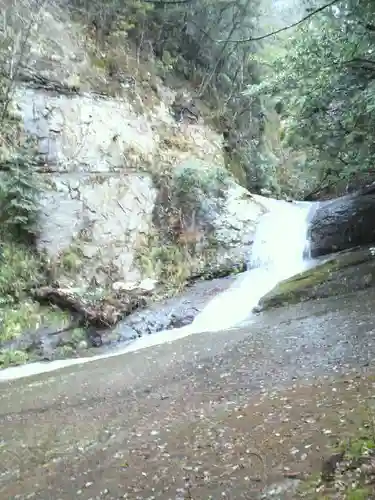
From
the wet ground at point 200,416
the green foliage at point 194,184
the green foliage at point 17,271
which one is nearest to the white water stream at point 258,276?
the wet ground at point 200,416

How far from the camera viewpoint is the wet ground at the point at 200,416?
10.5 feet

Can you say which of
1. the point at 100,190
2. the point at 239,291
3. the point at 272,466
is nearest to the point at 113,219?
the point at 100,190

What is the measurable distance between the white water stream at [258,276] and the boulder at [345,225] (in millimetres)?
550

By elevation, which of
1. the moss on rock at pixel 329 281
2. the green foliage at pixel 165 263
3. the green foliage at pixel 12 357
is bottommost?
the green foliage at pixel 12 357

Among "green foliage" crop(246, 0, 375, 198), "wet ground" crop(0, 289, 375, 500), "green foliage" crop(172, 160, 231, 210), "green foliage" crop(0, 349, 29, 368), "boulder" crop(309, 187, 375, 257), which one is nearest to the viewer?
"wet ground" crop(0, 289, 375, 500)

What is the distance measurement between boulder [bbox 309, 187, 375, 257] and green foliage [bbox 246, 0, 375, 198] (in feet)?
4.85

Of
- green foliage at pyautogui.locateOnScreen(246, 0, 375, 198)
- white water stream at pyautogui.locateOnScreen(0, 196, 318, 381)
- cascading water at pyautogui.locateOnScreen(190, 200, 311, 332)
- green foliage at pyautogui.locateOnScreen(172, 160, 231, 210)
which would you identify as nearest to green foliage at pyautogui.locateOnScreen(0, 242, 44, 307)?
white water stream at pyautogui.locateOnScreen(0, 196, 318, 381)

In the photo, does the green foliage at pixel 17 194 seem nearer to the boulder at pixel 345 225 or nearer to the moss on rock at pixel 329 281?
the moss on rock at pixel 329 281

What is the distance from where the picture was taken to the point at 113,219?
14.1 m

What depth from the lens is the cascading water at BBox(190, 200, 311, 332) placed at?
36.9 feet

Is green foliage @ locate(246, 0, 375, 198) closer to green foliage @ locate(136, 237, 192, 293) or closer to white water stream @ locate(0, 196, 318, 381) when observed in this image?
white water stream @ locate(0, 196, 318, 381)

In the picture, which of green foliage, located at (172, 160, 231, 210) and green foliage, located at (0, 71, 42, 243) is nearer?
green foliage, located at (0, 71, 42, 243)

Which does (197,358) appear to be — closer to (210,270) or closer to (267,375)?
(267,375)

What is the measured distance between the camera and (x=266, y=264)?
14203 millimetres
